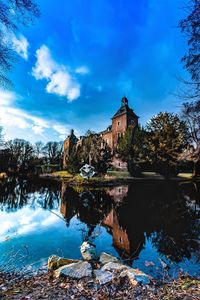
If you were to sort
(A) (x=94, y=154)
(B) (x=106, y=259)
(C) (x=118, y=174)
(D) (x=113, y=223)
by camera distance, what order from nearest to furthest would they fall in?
1. (B) (x=106, y=259)
2. (D) (x=113, y=223)
3. (A) (x=94, y=154)
4. (C) (x=118, y=174)

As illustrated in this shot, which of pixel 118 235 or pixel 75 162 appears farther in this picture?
pixel 75 162

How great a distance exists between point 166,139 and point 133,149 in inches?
207

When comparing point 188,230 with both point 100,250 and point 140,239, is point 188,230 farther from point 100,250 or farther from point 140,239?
point 100,250

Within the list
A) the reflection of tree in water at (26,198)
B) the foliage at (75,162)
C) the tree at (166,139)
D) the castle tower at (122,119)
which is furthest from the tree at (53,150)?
the reflection of tree in water at (26,198)

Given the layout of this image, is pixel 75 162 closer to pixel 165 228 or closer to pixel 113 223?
pixel 113 223

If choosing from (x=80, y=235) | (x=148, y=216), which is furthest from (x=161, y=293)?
(x=148, y=216)

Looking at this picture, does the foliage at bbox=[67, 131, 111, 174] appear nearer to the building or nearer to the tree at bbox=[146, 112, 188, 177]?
the building

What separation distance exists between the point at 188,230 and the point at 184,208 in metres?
4.02

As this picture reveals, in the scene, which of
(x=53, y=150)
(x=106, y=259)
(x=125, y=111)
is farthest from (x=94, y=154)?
(x=53, y=150)

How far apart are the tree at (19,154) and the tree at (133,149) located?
993 inches

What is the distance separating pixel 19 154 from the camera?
47219 millimetres

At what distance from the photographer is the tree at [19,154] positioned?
44734mm

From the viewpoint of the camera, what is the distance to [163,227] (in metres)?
7.58

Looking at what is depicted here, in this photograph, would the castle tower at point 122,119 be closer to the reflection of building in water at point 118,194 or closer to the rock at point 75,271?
the reflection of building in water at point 118,194
